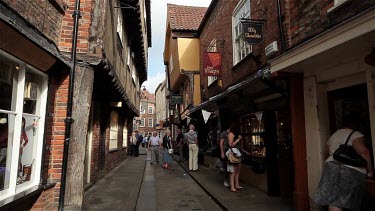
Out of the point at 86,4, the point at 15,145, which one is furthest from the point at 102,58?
the point at 15,145

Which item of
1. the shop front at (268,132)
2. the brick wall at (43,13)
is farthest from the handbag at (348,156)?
the brick wall at (43,13)

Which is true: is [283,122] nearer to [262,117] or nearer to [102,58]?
[262,117]

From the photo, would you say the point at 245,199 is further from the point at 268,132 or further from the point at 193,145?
the point at 193,145

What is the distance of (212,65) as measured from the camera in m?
Result: 11.6

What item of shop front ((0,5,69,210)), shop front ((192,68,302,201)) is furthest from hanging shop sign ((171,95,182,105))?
shop front ((0,5,69,210))

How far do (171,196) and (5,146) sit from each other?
452 cm

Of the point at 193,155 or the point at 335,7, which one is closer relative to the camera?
the point at 335,7

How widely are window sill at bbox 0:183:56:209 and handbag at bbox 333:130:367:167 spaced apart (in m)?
4.24

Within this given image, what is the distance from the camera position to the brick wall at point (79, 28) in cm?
553

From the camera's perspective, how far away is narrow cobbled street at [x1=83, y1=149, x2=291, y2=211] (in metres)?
6.47

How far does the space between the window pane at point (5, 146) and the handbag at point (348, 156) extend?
443 cm

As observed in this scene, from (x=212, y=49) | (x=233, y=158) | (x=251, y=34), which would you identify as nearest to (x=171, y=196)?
(x=233, y=158)

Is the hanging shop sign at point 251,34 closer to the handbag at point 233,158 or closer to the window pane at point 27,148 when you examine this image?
the handbag at point 233,158

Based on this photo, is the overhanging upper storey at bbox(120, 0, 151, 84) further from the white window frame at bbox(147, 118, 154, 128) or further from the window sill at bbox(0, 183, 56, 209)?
the white window frame at bbox(147, 118, 154, 128)
